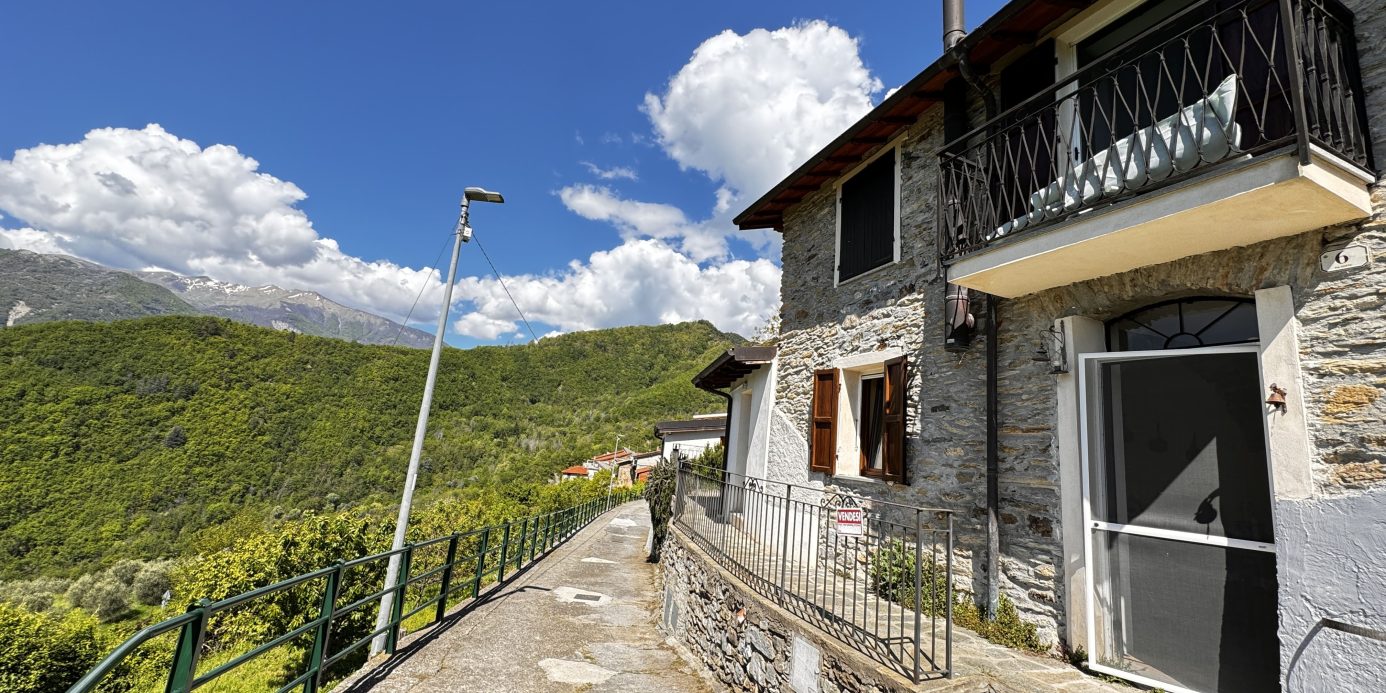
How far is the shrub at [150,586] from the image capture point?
28.0 metres

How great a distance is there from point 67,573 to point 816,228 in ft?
182

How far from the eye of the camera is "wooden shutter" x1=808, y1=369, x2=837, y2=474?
680cm

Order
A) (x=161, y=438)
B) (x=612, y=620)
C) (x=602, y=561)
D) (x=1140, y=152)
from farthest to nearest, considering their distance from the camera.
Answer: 1. (x=161, y=438)
2. (x=602, y=561)
3. (x=612, y=620)
4. (x=1140, y=152)

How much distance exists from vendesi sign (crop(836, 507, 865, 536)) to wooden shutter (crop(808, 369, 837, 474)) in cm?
272

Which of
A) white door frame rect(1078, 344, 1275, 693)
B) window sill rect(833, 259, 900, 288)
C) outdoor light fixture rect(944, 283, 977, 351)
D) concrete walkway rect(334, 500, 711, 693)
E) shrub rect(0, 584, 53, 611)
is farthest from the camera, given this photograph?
shrub rect(0, 584, 53, 611)

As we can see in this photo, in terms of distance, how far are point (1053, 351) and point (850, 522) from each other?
2.10 m

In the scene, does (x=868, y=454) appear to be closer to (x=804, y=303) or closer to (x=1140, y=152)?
(x=804, y=303)

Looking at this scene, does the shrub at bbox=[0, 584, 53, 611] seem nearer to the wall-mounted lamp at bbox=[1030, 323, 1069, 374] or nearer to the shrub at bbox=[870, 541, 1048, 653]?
the shrub at bbox=[870, 541, 1048, 653]

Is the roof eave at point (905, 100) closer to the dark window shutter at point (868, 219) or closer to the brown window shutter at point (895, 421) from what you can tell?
the dark window shutter at point (868, 219)

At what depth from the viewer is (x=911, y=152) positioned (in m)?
6.48

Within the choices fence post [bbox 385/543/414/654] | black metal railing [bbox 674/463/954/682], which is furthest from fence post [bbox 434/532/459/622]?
black metal railing [bbox 674/463/954/682]

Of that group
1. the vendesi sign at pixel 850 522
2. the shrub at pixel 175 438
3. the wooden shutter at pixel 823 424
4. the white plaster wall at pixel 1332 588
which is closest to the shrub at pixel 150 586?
the shrub at pixel 175 438

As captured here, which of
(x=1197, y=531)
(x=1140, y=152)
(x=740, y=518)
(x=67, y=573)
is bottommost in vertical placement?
(x=67, y=573)

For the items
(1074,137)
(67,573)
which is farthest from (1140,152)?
(67,573)
